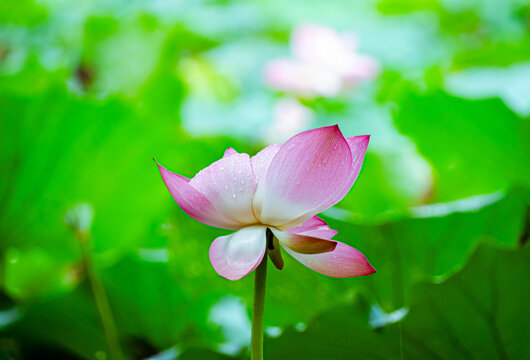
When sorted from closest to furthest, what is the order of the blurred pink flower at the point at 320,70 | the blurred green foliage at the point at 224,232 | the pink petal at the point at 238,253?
1. the pink petal at the point at 238,253
2. the blurred green foliage at the point at 224,232
3. the blurred pink flower at the point at 320,70

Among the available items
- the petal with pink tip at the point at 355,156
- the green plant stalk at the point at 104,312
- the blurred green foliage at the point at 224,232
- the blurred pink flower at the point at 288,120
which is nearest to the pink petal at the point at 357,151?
the petal with pink tip at the point at 355,156

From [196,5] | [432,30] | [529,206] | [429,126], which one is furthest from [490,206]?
[196,5]

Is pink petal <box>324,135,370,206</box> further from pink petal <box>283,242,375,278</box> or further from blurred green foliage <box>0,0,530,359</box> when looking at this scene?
blurred green foliage <box>0,0,530,359</box>

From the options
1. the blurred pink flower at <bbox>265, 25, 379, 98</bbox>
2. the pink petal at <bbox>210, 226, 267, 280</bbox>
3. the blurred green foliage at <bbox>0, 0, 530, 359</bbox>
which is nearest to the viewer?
the pink petal at <bbox>210, 226, 267, 280</bbox>

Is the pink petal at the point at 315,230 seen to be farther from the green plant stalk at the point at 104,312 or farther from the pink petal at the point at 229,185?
the green plant stalk at the point at 104,312

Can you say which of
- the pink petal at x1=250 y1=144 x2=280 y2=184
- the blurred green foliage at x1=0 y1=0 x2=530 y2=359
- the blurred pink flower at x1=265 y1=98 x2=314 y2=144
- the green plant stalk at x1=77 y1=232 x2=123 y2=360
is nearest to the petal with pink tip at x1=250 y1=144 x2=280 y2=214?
the pink petal at x1=250 y1=144 x2=280 y2=184

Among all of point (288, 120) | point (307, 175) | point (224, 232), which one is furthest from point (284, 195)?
point (288, 120)

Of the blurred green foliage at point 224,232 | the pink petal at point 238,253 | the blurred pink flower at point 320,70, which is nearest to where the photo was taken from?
the pink petal at point 238,253

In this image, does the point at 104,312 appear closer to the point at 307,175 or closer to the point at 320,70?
the point at 307,175
